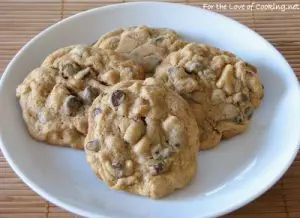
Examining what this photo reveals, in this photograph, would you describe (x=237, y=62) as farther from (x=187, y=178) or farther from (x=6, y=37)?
(x=6, y=37)

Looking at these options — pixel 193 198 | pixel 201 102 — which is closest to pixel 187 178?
pixel 193 198

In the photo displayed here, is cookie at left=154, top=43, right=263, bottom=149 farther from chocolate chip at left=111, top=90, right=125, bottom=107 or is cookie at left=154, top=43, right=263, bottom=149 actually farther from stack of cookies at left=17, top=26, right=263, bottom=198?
chocolate chip at left=111, top=90, right=125, bottom=107

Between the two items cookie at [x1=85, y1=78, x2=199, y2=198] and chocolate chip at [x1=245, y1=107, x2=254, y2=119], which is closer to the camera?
cookie at [x1=85, y1=78, x2=199, y2=198]

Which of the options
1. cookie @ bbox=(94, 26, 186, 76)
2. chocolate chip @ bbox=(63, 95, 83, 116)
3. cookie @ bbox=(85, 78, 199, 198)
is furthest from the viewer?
cookie @ bbox=(94, 26, 186, 76)

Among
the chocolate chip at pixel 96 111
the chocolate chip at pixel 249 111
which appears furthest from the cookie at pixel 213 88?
the chocolate chip at pixel 96 111

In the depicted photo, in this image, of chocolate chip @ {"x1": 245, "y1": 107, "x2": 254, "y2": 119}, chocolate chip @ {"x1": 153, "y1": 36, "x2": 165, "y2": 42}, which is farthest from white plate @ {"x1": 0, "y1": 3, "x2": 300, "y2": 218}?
chocolate chip @ {"x1": 153, "y1": 36, "x2": 165, "y2": 42}

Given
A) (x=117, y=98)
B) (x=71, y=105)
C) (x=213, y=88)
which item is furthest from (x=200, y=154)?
(x=71, y=105)

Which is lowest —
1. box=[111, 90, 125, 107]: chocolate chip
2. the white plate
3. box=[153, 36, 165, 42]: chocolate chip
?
the white plate
